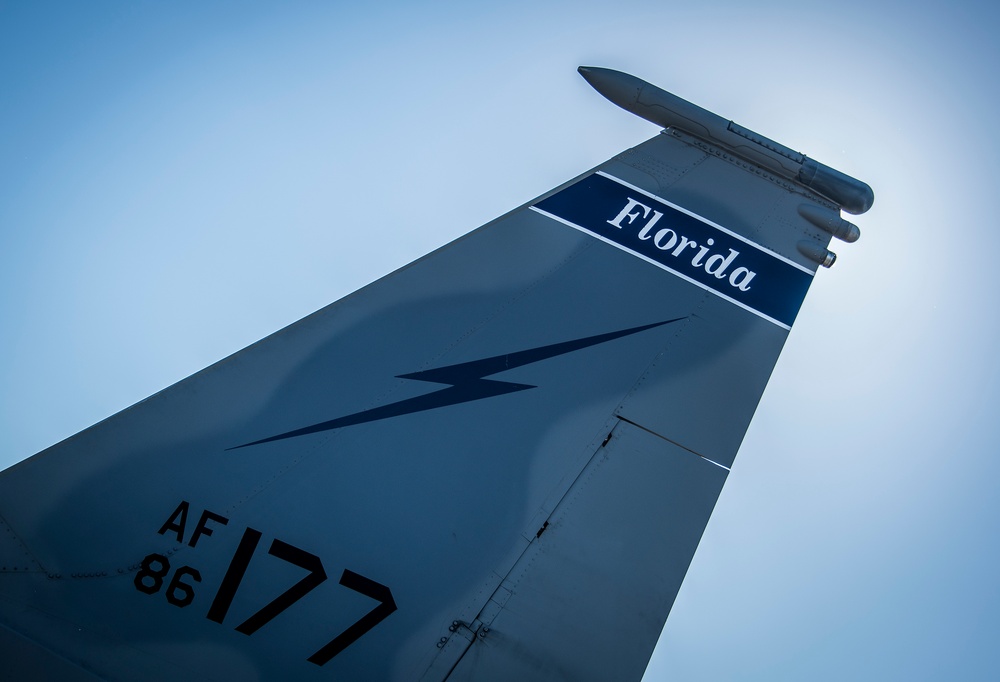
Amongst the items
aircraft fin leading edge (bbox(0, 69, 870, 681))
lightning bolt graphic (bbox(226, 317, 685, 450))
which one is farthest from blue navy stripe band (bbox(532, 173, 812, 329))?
lightning bolt graphic (bbox(226, 317, 685, 450))

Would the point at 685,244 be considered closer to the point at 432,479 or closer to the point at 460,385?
the point at 460,385

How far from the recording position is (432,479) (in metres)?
3.12

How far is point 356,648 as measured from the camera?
9.43 ft

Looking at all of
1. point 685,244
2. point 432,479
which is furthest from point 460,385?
point 685,244

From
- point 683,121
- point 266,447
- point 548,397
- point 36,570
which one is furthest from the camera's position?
point 683,121

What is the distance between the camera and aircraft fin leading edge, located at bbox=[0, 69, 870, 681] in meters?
2.85

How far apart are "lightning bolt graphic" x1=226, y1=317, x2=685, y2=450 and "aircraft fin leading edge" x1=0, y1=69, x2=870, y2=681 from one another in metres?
0.01

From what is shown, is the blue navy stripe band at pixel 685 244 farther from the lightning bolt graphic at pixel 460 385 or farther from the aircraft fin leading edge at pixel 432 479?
the lightning bolt graphic at pixel 460 385

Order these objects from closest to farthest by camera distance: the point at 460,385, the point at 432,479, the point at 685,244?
the point at 432,479
the point at 460,385
the point at 685,244

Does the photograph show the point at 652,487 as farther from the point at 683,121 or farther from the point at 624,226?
the point at 683,121

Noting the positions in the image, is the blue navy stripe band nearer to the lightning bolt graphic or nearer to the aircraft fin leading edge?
the aircraft fin leading edge

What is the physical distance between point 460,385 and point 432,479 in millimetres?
453

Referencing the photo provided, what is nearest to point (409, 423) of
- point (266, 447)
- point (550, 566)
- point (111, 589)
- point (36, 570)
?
point (266, 447)

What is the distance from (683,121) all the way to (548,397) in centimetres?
186
